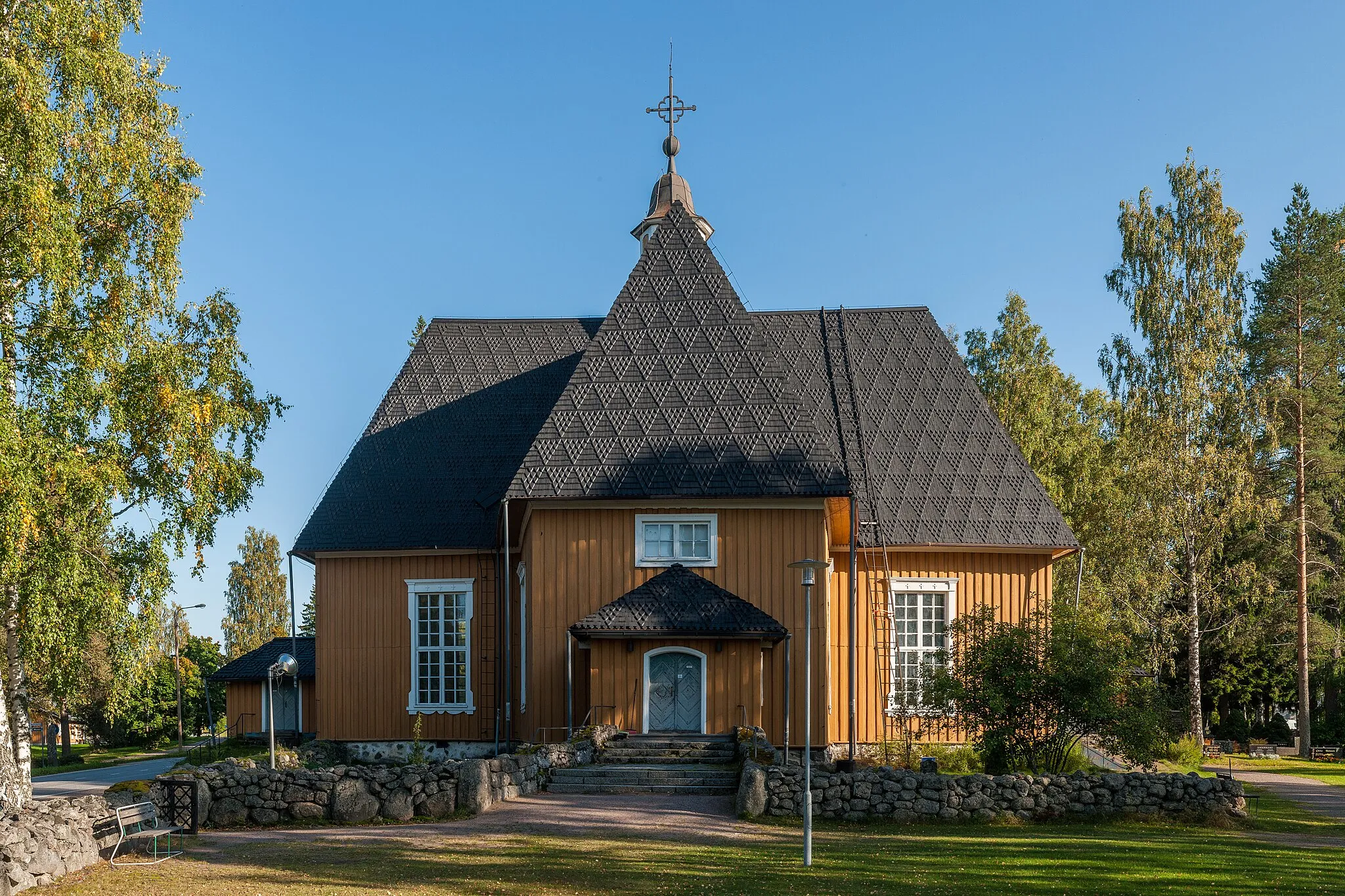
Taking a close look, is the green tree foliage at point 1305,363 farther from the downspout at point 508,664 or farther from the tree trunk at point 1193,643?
the downspout at point 508,664

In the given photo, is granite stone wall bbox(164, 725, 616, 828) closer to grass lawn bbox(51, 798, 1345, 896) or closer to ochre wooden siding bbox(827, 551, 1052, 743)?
grass lawn bbox(51, 798, 1345, 896)

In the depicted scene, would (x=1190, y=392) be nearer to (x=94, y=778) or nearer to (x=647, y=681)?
(x=647, y=681)

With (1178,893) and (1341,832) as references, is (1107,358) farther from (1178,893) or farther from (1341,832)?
(1178,893)

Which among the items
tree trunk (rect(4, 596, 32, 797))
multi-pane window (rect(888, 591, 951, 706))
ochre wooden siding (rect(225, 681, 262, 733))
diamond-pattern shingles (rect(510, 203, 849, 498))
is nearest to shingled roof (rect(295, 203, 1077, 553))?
diamond-pattern shingles (rect(510, 203, 849, 498))

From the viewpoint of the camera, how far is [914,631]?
23.1m

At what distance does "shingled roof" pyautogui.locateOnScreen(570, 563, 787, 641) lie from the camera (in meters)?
19.4

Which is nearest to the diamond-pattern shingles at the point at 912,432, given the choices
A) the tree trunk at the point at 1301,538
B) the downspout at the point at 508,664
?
the downspout at the point at 508,664

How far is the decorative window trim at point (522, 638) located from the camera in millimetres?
21812

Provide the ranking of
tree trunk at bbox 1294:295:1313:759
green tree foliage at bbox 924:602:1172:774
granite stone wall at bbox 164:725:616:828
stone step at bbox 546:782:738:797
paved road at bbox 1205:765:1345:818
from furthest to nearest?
tree trunk at bbox 1294:295:1313:759 → paved road at bbox 1205:765:1345:818 → stone step at bbox 546:782:738:797 → green tree foliage at bbox 924:602:1172:774 → granite stone wall at bbox 164:725:616:828

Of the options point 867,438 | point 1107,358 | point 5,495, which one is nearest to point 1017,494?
point 867,438

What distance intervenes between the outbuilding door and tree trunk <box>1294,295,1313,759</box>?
18673 mm

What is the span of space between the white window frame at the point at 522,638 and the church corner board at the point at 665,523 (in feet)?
0.33

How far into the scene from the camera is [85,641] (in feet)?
51.8

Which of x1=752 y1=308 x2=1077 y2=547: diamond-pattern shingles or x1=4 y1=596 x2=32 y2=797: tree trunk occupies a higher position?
x1=752 y1=308 x2=1077 y2=547: diamond-pattern shingles
